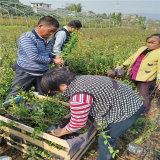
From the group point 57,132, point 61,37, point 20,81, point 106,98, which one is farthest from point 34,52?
point 106,98

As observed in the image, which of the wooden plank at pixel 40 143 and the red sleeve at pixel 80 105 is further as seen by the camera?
the wooden plank at pixel 40 143

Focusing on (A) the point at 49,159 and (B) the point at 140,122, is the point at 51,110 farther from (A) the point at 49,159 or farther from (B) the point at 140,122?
(B) the point at 140,122

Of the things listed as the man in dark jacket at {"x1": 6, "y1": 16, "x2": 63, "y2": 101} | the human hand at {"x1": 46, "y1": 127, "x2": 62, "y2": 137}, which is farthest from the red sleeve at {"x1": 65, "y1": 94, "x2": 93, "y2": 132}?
the man in dark jacket at {"x1": 6, "y1": 16, "x2": 63, "y2": 101}

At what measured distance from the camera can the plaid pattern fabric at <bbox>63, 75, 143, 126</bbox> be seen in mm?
1314

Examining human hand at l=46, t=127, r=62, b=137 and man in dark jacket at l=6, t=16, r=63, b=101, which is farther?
man in dark jacket at l=6, t=16, r=63, b=101

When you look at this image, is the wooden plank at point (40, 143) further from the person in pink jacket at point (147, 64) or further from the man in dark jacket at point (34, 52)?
the person in pink jacket at point (147, 64)

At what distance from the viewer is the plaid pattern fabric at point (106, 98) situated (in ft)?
4.31

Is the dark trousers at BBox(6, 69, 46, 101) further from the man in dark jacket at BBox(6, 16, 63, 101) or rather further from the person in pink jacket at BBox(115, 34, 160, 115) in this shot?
the person in pink jacket at BBox(115, 34, 160, 115)

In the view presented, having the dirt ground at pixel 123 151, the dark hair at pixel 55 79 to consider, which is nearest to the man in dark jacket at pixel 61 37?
the dark hair at pixel 55 79

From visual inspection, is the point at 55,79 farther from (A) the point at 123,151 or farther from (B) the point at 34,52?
(A) the point at 123,151

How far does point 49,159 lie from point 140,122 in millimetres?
1720

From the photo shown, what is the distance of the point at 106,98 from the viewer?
4.49 ft

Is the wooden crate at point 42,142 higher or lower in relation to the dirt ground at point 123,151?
higher

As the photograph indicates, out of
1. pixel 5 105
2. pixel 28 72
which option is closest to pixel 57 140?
pixel 5 105
